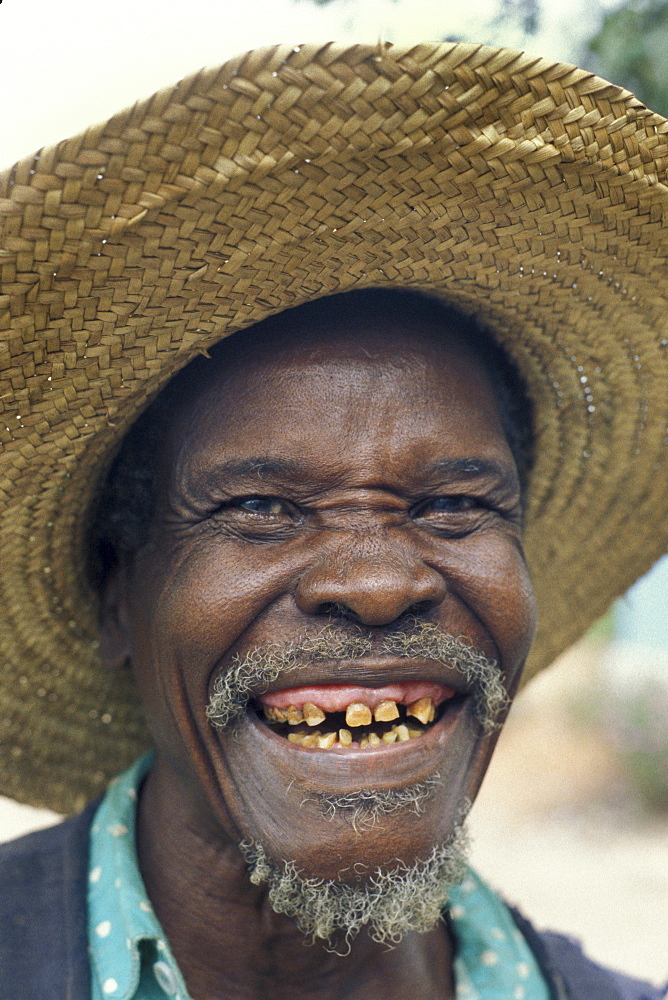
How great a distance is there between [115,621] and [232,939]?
69cm

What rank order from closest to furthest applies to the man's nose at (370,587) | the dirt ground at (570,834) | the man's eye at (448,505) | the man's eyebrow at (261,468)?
the man's nose at (370,587)
the man's eyebrow at (261,468)
the man's eye at (448,505)
the dirt ground at (570,834)

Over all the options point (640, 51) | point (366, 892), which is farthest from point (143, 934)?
point (640, 51)

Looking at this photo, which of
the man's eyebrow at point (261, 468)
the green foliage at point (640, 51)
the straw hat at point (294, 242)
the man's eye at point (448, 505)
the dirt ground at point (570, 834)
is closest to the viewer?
the straw hat at point (294, 242)

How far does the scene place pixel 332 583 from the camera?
1677 millimetres

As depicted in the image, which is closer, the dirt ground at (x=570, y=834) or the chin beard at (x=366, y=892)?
the chin beard at (x=366, y=892)

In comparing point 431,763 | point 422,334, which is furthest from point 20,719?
point 422,334

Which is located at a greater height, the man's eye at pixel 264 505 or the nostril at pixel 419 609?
the man's eye at pixel 264 505

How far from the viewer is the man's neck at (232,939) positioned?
76.0 inches

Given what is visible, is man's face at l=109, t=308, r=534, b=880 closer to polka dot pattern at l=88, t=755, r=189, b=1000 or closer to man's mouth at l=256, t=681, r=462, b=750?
man's mouth at l=256, t=681, r=462, b=750

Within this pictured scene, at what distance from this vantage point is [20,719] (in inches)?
89.6

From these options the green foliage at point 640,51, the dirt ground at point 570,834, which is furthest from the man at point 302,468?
the dirt ground at point 570,834

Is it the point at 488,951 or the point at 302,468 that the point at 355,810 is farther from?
the point at 488,951

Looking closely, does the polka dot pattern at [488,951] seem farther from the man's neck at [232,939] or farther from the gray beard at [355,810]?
the gray beard at [355,810]

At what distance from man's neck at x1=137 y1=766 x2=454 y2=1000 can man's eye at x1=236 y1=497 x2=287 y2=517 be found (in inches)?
25.3
